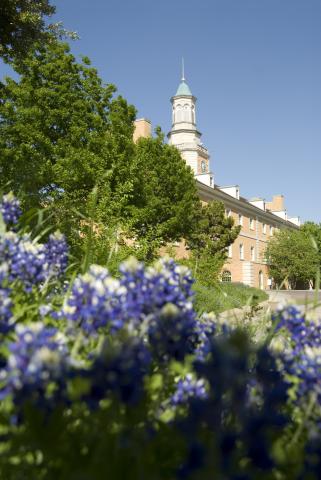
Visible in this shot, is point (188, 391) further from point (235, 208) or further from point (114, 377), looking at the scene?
point (235, 208)

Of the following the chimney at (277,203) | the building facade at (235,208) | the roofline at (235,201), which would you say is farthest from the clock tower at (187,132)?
the chimney at (277,203)

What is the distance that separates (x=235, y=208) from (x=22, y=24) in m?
40.6

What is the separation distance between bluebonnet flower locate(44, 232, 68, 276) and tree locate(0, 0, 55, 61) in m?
11.1

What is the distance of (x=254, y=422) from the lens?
42.3 inches

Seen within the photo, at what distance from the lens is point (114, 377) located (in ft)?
3.73

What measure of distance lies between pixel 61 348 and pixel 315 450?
93cm

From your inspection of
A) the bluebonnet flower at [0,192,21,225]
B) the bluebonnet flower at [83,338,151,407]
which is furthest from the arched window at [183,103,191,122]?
the bluebonnet flower at [83,338,151,407]

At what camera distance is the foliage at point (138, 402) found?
1062mm

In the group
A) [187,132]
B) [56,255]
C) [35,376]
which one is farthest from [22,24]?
[187,132]

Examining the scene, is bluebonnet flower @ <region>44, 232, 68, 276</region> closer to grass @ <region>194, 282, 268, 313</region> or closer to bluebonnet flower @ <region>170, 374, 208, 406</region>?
grass @ <region>194, 282, 268, 313</region>

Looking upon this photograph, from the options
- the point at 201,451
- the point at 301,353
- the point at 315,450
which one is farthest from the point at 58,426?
the point at 301,353

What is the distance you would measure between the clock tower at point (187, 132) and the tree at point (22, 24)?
146ft

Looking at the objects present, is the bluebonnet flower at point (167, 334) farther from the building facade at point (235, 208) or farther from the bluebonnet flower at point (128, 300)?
the building facade at point (235, 208)

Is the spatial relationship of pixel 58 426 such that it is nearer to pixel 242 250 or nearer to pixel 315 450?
pixel 315 450
